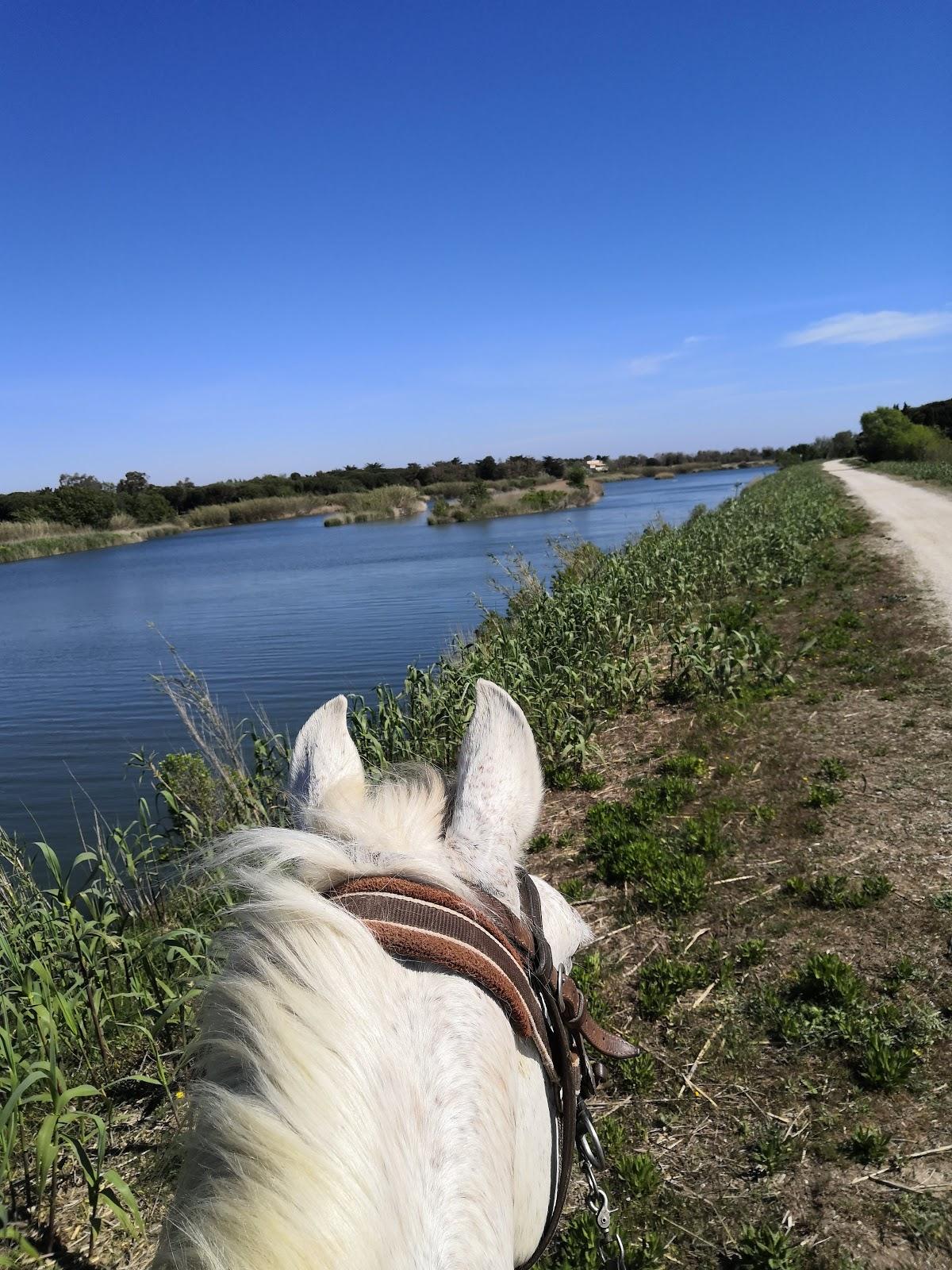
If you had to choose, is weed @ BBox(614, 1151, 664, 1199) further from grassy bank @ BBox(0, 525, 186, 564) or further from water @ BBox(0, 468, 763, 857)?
grassy bank @ BBox(0, 525, 186, 564)

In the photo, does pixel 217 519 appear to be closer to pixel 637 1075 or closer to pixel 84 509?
pixel 84 509

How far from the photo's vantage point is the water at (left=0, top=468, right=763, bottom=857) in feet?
28.4

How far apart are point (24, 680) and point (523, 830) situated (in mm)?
14749

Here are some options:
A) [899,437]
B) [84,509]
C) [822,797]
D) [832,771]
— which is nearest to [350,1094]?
[822,797]

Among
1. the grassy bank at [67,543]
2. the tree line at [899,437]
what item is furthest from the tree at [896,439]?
the grassy bank at [67,543]

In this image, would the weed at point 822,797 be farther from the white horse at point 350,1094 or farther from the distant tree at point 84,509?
the distant tree at point 84,509

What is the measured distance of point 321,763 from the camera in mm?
1364

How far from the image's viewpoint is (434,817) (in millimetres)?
1266

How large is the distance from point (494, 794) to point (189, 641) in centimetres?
1560

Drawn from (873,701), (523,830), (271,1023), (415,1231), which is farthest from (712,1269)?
(873,701)

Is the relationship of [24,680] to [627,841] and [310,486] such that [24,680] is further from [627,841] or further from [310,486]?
[310,486]

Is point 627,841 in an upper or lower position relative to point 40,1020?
lower

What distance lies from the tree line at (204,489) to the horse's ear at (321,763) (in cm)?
6805

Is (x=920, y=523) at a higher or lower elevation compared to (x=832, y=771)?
higher
